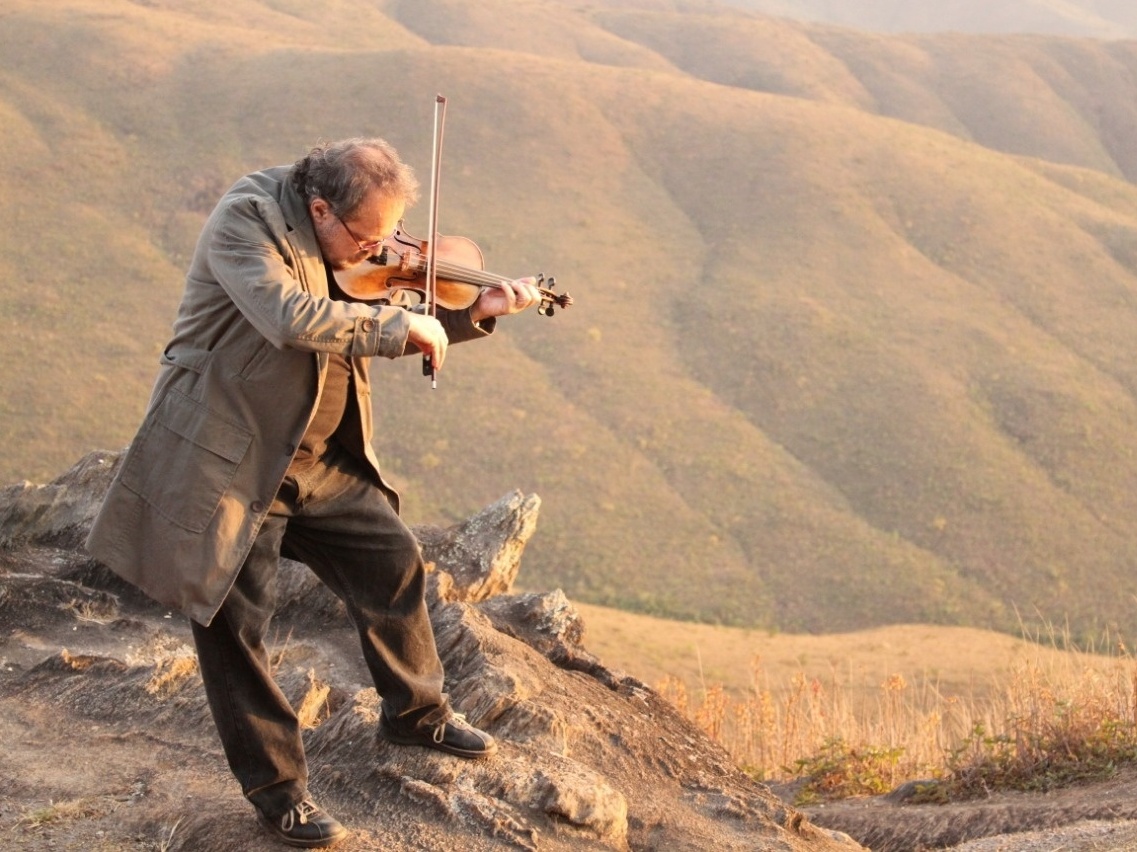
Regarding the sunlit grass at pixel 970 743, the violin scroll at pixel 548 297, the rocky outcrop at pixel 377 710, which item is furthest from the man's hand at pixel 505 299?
the sunlit grass at pixel 970 743

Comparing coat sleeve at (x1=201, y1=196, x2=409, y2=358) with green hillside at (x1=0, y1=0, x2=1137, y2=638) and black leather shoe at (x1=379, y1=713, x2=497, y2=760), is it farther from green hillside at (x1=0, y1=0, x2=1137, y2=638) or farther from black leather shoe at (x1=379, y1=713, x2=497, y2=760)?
green hillside at (x1=0, y1=0, x2=1137, y2=638)

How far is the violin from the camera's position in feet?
12.6

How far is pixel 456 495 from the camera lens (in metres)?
26.2

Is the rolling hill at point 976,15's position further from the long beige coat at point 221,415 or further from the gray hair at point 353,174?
the long beige coat at point 221,415

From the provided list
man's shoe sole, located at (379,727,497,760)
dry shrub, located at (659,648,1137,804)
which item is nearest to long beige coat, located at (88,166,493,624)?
man's shoe sole, located at (379,727,497,760)

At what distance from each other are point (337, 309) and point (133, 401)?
24.6 metres

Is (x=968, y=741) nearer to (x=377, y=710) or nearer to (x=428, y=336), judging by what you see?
(x=377, y=710)

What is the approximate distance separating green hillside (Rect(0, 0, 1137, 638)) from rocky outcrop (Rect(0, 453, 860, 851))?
15.9m

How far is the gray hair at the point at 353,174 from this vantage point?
3441 millimetres

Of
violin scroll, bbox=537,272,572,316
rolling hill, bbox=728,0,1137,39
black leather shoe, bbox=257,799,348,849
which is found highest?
violin scroll, bbox=537,272,572,316

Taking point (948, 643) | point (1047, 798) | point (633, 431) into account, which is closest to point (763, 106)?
point (633, 431)

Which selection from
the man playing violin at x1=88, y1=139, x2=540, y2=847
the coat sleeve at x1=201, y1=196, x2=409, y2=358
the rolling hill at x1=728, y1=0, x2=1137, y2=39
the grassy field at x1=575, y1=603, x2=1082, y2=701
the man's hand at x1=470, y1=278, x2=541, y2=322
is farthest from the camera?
the rolling hill at x1=728, y1=0, x2=1137, y2=39

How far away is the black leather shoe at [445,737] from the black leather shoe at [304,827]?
1.54 ft

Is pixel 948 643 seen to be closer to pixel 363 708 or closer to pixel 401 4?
pixel 363 708
